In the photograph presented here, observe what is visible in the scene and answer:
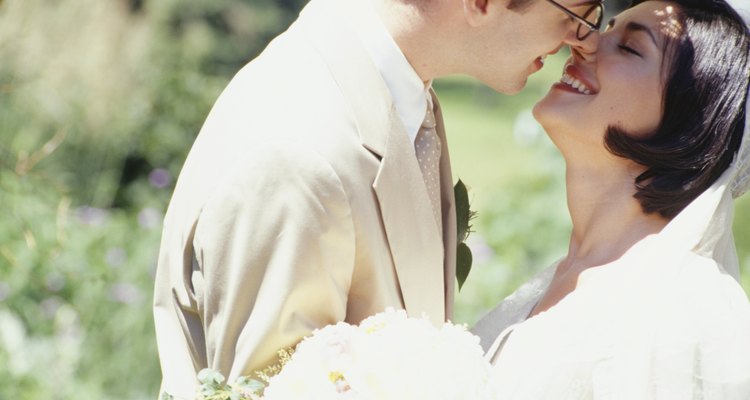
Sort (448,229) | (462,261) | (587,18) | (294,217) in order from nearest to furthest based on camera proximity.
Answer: (294,217) → (587,18) → (448,229) → (462,261)

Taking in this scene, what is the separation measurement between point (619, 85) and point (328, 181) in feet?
3.32

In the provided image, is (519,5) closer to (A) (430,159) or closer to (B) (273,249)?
(A) (430,159)

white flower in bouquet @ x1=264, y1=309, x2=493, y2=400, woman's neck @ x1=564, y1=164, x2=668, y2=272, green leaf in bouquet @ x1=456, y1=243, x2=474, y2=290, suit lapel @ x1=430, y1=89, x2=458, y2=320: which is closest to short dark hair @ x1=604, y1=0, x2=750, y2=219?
woman's neck @ x1=564, y1=164, x2=668, y2=272

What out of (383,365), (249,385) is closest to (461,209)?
(383,365)

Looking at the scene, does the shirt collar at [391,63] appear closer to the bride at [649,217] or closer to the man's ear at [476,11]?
the man's ear at [476,11]

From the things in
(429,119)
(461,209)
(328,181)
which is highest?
(328,181)

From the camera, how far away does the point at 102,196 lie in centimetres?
631

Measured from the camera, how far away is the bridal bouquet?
233 cm

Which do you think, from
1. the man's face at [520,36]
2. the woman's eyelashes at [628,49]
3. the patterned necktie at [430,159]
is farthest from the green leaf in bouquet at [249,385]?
the woman's eyelashes at [628,49]

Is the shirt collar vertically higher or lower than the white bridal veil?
higher

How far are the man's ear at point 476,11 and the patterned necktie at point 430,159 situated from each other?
0.30 meters

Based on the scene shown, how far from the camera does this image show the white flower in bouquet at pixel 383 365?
2.33 meters

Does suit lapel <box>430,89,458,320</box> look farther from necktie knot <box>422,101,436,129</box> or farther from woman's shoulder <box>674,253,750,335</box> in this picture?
woman's shoulder <box>674,253,750,335</box>

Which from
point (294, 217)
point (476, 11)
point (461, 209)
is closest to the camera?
point (294, 217)
